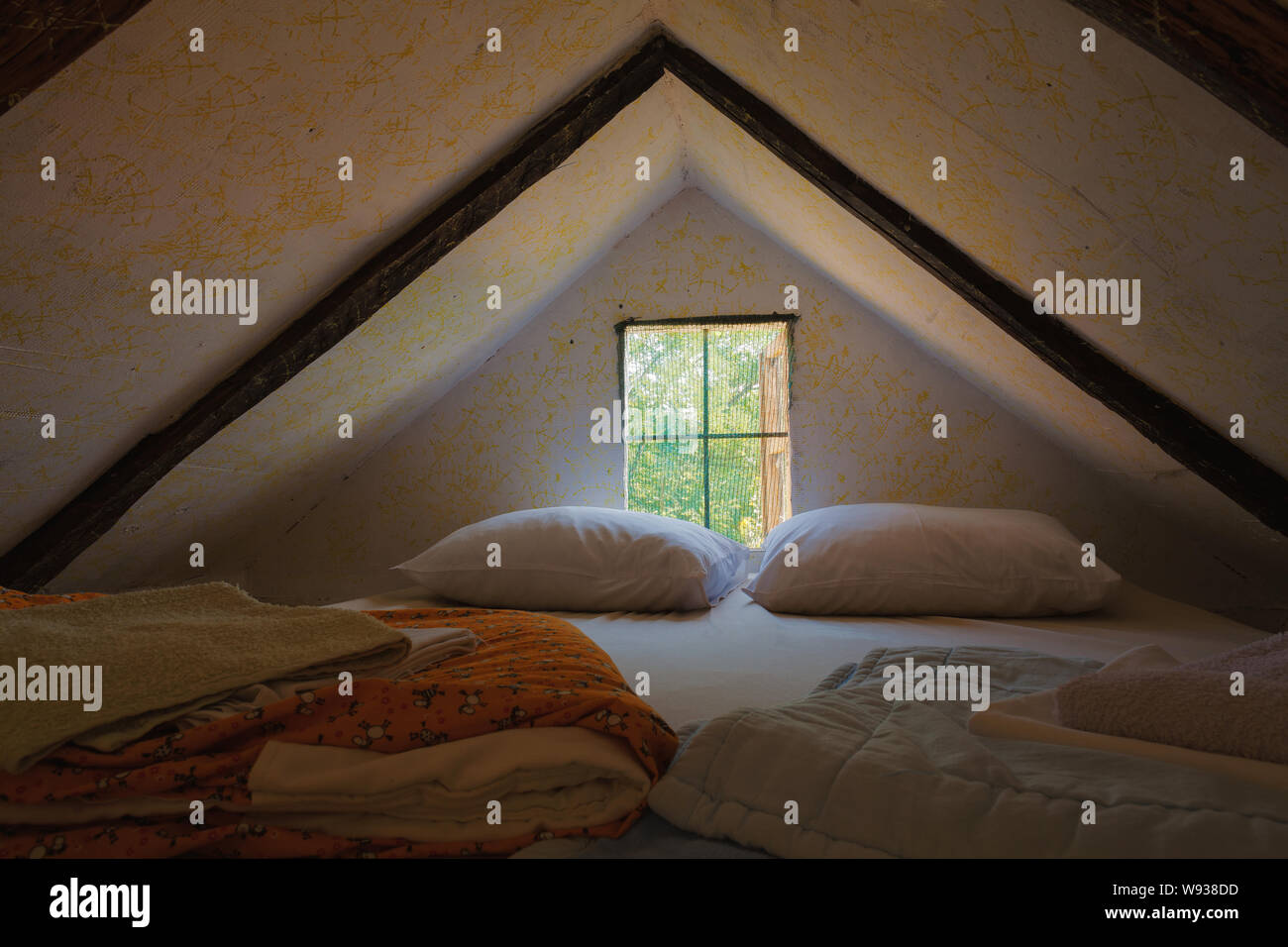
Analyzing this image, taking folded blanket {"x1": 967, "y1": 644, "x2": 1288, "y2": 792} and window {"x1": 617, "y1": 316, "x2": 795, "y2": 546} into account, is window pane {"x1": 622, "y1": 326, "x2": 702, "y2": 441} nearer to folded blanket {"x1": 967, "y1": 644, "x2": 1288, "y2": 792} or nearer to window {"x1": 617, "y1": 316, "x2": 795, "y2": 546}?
window {"x1": 617, "y1": 316, "x2": 795, "y2": 546}

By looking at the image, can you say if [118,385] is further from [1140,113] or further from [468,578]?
[1140,113]

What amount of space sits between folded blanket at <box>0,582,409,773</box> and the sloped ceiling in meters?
0.71

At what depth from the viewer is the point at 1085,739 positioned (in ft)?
3.31

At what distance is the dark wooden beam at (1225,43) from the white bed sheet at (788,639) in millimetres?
1052

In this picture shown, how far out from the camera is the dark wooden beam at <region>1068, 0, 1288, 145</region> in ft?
3.10

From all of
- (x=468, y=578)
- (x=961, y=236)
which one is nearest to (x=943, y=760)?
(x=961, y=236)

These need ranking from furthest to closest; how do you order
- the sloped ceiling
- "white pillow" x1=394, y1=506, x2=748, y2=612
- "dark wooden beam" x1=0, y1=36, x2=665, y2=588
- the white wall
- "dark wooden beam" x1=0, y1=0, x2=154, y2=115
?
1. the white wall
2. "white pillow" x1=394, y1=506, x2=748, y2=612
3. "dark wooden beam" x1=0, y1=36, x2=665, y2=588
4. the sloped ceiling
5. "dark wooden beam" x1=0, y1=0, x2=154, y2=115

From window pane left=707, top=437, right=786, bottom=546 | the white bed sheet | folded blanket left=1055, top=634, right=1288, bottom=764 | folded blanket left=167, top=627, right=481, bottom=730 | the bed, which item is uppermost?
window pane left=707, top=437, right=786, bottom=546

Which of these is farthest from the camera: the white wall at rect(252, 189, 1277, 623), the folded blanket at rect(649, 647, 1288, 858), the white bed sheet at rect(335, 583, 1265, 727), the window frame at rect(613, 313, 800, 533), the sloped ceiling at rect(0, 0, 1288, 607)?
the window frame at rect(613, 313, 800, 533)

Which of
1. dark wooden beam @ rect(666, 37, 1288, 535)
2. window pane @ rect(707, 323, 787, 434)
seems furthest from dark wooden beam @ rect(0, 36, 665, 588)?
window pane @ rect(707, 323, 787, 434)

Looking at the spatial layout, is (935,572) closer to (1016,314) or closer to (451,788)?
(1016,314)

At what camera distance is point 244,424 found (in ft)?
7.93

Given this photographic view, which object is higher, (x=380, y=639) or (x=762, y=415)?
(x=762, y=415)
